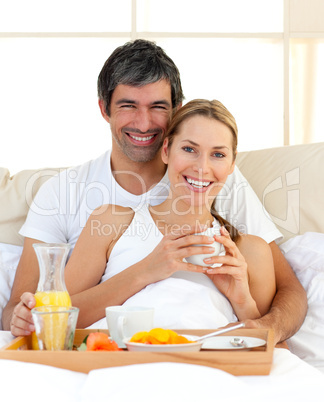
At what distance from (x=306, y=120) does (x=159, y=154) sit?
130 cm

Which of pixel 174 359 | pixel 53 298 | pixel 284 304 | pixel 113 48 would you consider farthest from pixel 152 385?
pixel 113 48

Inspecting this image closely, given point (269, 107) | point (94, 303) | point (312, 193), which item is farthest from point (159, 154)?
point (269, 107)

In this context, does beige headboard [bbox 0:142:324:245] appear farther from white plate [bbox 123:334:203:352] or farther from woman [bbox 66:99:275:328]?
white plate [bbox 123:334:203:352]

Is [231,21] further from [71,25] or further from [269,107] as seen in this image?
[71,25]

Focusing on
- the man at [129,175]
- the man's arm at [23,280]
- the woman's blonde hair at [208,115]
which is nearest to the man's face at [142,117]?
the man at [129,175]

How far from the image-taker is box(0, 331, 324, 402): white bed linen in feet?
2.41

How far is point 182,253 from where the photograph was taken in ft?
4.60

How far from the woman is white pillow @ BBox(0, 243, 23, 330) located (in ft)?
1.20

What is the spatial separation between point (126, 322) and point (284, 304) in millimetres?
710

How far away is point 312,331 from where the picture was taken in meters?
1.68

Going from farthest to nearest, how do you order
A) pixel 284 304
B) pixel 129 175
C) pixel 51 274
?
pixel 129 175 < pixel 284 304 < pixel 51 274

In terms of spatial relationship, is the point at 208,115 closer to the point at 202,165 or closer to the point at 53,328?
the point at 202,165

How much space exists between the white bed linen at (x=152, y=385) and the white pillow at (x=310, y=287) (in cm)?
83

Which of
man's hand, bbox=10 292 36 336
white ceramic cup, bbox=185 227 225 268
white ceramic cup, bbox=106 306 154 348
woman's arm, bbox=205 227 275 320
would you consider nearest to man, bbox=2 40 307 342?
woman's arm, bbox=205 227 275 320
